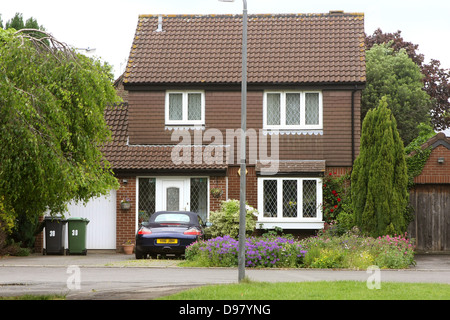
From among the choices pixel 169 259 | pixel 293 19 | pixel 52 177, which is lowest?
pixel 169 259

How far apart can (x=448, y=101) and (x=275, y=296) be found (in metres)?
39.5

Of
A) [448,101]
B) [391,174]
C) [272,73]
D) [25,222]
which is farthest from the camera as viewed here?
[448,101]

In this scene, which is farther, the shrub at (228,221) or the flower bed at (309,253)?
the shrub at (228,221)

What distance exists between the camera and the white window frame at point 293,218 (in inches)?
1022

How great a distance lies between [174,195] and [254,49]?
244 inches

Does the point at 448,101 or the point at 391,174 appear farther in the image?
the point at 448,101

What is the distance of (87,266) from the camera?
2020cm

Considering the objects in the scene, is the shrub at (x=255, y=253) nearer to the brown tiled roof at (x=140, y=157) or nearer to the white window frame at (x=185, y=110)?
the brown tiled roof at (x=140, y=157)

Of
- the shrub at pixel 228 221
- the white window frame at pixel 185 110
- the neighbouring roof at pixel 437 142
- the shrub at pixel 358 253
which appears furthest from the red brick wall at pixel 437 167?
the white window frame at pixel 185 110

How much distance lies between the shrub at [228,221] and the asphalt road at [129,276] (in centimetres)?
312

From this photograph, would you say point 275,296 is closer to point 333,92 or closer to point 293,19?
point 333,92

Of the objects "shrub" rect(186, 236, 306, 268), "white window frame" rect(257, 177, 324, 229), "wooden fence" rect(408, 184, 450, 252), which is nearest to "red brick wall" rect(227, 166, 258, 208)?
"white window frame" rect(257, 177, 324, 229)

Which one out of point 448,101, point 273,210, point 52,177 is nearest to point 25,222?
point 273,210

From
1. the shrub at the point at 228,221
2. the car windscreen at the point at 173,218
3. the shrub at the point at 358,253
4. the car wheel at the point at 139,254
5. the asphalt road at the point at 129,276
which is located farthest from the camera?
the shrub at the point at 228,221
